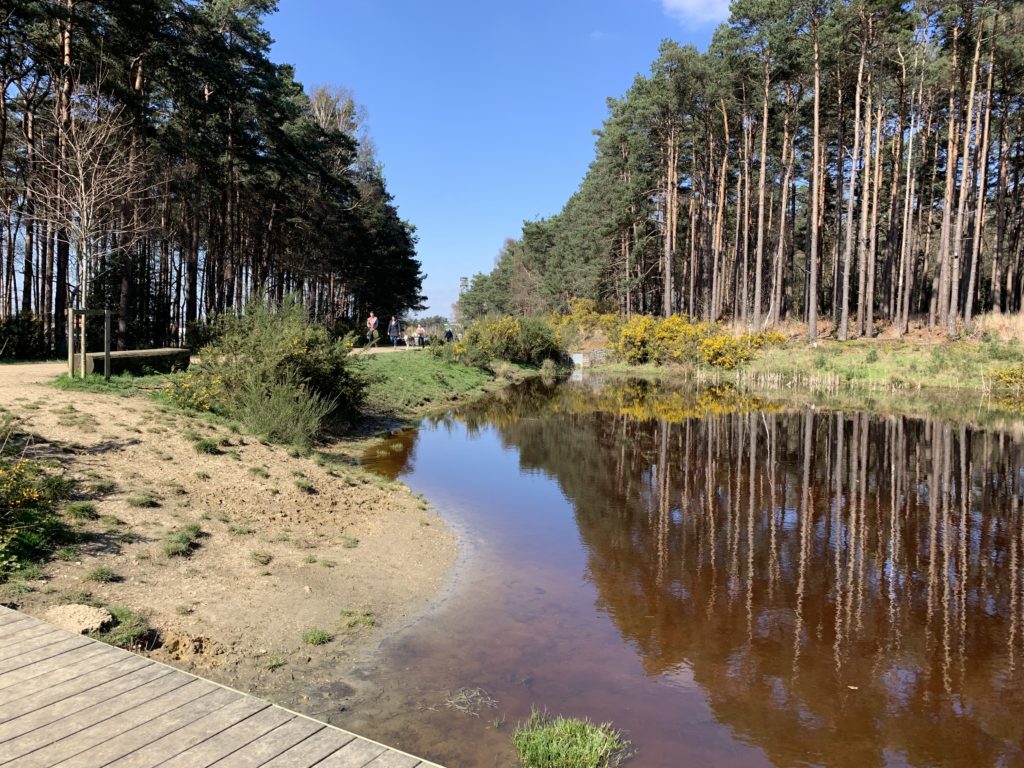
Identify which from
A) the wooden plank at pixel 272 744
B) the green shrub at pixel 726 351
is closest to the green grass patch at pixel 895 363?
the green shrub at pixel 726 351

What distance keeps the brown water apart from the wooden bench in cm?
656

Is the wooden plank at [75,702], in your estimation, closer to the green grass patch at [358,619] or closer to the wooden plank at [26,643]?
the wooden plank at [26,643]

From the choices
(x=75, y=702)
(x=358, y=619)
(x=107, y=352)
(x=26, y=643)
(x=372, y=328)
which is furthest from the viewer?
(x=372, y=328)

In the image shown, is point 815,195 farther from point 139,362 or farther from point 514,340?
point 139,362

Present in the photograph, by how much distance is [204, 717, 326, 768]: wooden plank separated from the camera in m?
3.27

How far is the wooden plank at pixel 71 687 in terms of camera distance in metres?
3.58

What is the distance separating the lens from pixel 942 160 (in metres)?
40.9

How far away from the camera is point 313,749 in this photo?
11.2 ft

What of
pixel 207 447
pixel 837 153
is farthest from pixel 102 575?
pixel 837 153

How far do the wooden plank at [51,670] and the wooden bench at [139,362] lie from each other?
12.0m

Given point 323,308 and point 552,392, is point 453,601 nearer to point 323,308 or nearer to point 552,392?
point 552,392

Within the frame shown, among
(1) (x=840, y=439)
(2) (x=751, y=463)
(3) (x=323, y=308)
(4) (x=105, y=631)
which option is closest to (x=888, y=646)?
(4) (x=105, y=631)

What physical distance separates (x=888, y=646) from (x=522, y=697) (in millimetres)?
3535

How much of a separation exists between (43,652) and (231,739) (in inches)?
69.7
